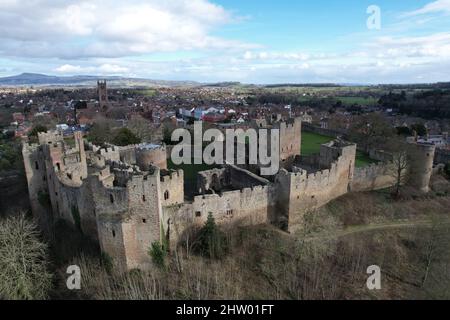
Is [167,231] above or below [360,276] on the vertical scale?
above

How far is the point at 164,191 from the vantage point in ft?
69.6

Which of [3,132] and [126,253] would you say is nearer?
[126,253]

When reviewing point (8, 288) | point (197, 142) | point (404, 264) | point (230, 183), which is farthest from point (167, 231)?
point (197, 142)

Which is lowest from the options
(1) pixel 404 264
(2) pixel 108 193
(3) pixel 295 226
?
(1) pixel 404 264

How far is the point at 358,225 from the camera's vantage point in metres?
24.1

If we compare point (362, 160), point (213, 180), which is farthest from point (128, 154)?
point (362, 160)

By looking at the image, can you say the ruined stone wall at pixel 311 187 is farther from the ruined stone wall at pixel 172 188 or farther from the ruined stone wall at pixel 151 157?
the ruined stone wall at pixel 151 157

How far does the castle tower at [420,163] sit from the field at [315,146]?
18.5 feet

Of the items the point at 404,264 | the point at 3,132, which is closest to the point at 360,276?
the point at 404,264

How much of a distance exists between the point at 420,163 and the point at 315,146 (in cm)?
1576

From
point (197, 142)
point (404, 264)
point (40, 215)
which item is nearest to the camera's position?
point (404, 264)
